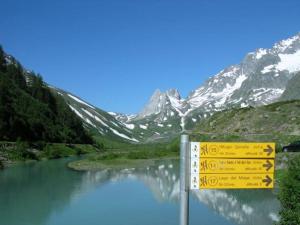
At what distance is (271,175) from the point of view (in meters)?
9.41

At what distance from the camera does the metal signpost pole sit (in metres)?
9.16

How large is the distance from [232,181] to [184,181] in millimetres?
1004

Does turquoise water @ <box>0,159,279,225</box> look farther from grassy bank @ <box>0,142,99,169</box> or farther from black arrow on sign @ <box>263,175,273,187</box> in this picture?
grassy bank @ <box>0,142,99,169</box>

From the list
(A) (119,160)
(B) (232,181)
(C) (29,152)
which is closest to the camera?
(B) (232,181)

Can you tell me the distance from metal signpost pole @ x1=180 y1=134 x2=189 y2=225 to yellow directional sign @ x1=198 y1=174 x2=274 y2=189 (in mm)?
318

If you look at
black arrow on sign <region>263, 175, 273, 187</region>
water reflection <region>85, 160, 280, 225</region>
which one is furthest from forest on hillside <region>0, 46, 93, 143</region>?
black arrow on sign <region>263, 175, 273, 187</region>

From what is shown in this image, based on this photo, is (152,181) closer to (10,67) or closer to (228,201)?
(228,201)

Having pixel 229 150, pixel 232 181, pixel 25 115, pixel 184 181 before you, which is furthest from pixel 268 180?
pixel 25 115

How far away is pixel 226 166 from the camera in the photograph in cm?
930

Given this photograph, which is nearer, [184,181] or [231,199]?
[184,181]

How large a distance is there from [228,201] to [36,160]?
258 feet

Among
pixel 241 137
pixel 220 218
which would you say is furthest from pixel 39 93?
pixel 220 218

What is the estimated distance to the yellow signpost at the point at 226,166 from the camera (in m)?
9.28

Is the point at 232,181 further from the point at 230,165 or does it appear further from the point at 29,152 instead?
the point at 29,152
